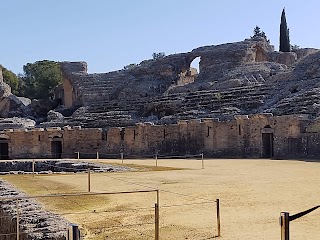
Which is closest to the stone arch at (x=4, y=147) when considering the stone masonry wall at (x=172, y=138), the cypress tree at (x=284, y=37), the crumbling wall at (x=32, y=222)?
the stone masonry wall at (x=172, y=138)

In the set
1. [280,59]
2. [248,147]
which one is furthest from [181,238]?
[280,59]

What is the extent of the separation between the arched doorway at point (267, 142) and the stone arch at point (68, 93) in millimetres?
23621

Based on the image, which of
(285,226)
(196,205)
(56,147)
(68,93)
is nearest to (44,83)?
(68,93)

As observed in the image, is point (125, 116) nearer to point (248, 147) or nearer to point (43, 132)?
point (43, 132)

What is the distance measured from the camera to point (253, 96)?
109 ft

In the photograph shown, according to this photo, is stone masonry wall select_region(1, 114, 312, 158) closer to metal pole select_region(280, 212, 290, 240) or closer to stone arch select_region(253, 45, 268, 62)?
stone arch select_region(253, 45, 268, 62)

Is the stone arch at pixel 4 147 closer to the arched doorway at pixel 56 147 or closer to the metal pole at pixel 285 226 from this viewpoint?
the arched doorway at pixel 56 147

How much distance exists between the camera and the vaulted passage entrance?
2770 cm

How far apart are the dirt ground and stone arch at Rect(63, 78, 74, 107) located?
3022 cm

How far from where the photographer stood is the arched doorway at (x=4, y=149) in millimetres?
34906

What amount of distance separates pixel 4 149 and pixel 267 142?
62.7ft

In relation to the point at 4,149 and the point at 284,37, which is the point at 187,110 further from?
the point at 284,37

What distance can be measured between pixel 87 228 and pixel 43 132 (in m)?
26.9

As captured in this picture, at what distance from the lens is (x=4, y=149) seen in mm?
35531
